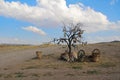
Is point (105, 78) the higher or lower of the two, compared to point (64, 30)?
lower

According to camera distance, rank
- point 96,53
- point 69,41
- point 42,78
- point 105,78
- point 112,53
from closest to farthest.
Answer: point 105,78
point 42,78
point 96,53
point 69,41
point 112,53

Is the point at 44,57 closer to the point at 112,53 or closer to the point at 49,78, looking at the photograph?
the point at 112,53

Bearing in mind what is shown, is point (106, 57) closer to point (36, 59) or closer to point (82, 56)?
point (82, 56)

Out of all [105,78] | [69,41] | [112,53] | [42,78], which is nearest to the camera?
[105,78]

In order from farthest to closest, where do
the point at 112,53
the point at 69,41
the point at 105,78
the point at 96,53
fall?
the point at 112,53, the point at 69,41, the point at 96,53, the point at 105,78

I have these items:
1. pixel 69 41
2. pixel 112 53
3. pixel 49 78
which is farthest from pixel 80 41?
pixel 49 78

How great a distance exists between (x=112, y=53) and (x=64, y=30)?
8952mm

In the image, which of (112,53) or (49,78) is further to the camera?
(112,53)

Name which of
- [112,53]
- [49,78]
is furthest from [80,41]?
[49,78]

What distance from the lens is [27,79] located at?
25.5 meters

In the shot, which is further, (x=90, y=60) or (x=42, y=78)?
(x=90, y=60)

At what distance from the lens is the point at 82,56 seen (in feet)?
152

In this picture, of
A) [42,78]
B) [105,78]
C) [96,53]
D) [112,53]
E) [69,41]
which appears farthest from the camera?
[112,53]

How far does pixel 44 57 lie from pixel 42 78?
980 inches
